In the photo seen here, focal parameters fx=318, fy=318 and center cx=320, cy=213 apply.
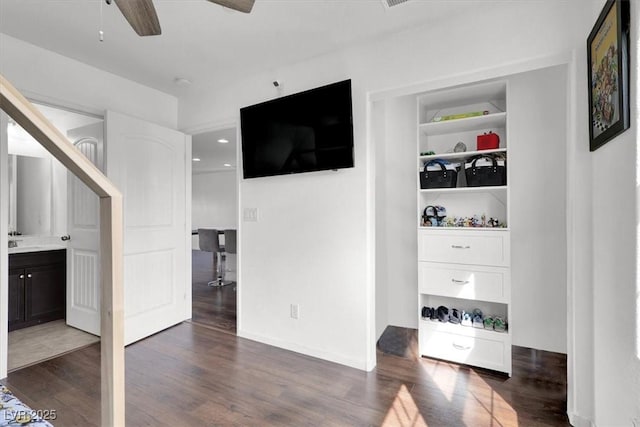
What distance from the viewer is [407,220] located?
3.04 meters

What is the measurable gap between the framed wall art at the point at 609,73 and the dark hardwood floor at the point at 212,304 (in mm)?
3074

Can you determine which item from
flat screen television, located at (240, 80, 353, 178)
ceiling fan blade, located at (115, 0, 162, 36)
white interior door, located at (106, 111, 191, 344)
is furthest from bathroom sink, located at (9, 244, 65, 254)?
ceiling fan blade, located at (115, 0, 162, 36)

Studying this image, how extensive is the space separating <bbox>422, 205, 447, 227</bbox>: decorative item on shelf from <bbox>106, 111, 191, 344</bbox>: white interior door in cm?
242

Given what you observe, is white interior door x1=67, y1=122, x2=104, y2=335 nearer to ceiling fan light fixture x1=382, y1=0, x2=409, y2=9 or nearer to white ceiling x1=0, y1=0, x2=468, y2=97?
white ceiling x1=0, y1=0, x2=468, y2=97

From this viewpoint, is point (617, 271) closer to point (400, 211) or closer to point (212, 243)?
point (400, 211)

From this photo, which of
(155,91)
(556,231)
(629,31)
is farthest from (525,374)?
(155,91)

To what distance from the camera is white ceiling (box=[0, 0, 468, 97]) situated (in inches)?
77.2

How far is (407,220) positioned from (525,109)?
1.30 m

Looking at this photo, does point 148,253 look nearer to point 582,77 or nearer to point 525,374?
point 525,374

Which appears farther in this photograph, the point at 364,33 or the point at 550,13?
the point at 364,33

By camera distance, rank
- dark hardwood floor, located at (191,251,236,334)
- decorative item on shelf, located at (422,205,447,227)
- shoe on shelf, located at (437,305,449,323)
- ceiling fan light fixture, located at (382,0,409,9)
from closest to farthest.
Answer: ceiling fan light fixture, located at (382,0,409,9) → shoe on shelf, located at (437,305,449,323) → decorative item on shelf, located at (422,205,447,227) → dark hardwood floor, located at (191,251,236,334)

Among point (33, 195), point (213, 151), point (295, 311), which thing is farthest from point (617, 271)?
point (213, 151)

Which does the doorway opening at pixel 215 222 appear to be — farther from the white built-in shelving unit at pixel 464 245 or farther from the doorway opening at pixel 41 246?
the white built-in shelving unit at pixel 464 245

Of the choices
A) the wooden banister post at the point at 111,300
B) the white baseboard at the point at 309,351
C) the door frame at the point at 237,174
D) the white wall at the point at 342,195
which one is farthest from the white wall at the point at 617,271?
the door frame at the point at 237,174
